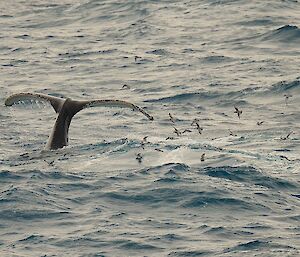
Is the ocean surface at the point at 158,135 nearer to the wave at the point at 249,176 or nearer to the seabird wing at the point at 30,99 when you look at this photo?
the wave at the point at 249,176

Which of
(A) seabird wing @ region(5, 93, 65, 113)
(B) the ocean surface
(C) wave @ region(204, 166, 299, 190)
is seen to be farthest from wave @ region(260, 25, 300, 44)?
(C) wave @ region(204, 166, 299, 190)

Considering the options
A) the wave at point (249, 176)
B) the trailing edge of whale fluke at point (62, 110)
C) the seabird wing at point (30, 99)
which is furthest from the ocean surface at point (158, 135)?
the seabird wing at point (30, 99)

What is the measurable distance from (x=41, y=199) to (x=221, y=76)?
14.7 meters

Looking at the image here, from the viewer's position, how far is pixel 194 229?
1967cm

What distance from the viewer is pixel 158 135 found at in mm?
27953

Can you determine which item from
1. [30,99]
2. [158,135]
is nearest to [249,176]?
[158,135]

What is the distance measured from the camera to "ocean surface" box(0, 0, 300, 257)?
19.6 metres

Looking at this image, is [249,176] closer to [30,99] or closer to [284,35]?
[30,99]

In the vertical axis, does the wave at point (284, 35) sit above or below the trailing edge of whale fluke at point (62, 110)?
below

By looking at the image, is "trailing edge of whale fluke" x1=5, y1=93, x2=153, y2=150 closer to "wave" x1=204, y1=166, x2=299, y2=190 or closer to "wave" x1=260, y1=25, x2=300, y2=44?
"wave" x1=204, y1=166, x2=299, y2=190

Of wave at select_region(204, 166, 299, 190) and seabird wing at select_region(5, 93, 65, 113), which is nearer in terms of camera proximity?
wave at select_region(204, 166, 299, 190)

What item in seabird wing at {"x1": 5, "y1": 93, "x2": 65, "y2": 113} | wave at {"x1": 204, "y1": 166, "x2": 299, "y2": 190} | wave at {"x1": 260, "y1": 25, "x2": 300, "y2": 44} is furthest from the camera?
wave at {"x1": 260, "y1": 25, "x2": 300, "y2": 44}

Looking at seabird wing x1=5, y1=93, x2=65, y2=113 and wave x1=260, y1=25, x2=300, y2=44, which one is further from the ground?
seabird wing x1=5, y1=93, x2=65, y2=113

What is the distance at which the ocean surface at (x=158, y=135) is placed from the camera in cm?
1958
